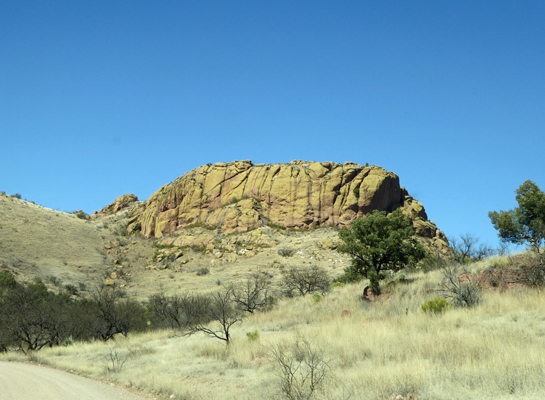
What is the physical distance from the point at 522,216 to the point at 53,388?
40509 mm

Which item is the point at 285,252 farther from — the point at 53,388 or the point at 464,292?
the point at 53,388

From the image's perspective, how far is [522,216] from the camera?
3741 cm

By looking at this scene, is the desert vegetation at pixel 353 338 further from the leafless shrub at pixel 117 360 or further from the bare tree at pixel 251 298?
the bare tree at pixel 251 298

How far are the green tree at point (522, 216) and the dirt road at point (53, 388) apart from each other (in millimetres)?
37034

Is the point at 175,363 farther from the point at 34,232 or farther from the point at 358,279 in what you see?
the point at 34,232

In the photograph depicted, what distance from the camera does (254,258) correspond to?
5478 centimetres

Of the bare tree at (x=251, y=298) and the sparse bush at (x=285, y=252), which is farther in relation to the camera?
the sparse bush at (x=285, y=252)

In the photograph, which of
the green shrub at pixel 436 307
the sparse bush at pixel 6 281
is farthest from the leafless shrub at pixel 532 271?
the sparse bush at pixel 6 281

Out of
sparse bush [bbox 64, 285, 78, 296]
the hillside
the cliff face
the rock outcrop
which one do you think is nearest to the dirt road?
the hillside

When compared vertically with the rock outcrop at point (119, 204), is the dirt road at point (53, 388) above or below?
below

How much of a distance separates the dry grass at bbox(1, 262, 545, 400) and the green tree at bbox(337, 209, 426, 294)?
5160 mm

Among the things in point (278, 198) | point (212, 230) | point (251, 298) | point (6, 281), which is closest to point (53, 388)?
point (251, 298)

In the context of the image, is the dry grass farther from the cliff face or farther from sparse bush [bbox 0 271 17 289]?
the cliff face

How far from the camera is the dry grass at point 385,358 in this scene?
291 inches
